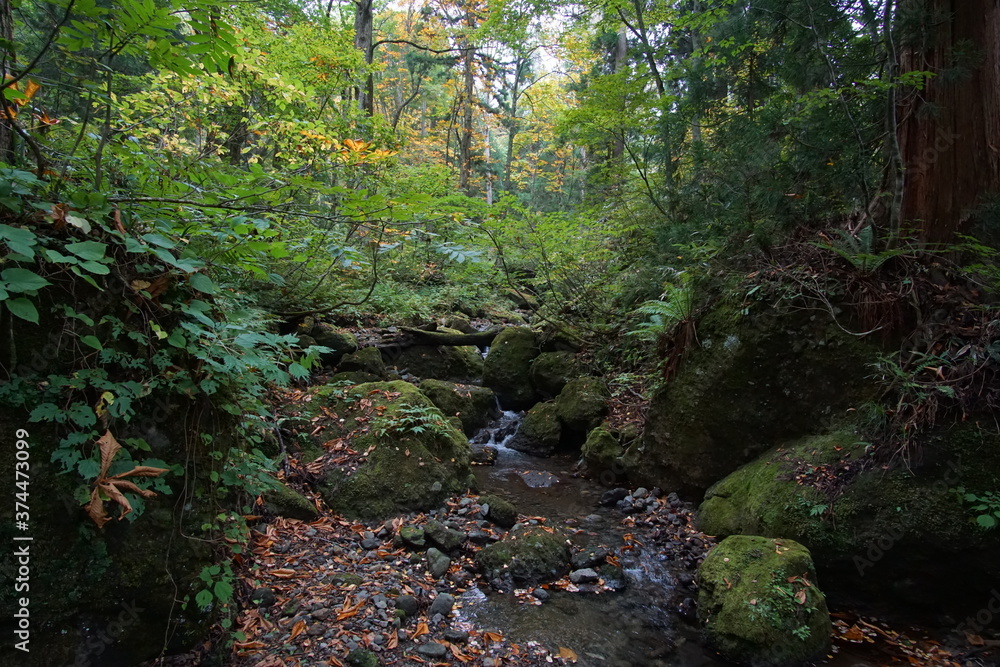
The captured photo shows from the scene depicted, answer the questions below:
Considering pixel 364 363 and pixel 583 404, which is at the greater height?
pixel 364 363

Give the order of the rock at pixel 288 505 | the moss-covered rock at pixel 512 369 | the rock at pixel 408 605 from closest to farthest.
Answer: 1. the rock at pixel 408 605
2. the rock at pixel 288 505
3. the moss-covered rock at pixel 512 369

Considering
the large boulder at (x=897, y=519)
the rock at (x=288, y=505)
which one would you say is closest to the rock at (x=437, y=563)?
the rock at (x=288, y=505)

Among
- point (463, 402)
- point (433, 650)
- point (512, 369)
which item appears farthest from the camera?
point (512, 369)

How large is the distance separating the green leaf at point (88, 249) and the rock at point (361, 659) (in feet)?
9.92

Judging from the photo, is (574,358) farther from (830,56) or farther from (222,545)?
(222,545)

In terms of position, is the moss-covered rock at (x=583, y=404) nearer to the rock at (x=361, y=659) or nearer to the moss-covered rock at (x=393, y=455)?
the moss-covered rock at (x=393, y=455)

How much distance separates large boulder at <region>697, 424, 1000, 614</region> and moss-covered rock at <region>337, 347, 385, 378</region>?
6.46 metres

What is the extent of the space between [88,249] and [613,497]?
6.46m

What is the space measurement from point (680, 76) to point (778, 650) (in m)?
8.89

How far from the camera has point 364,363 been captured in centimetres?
889

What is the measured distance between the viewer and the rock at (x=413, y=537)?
16.7ft

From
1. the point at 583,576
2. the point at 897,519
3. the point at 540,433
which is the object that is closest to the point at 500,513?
the point at 583,576

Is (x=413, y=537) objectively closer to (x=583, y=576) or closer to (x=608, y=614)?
(x=583, y=576)

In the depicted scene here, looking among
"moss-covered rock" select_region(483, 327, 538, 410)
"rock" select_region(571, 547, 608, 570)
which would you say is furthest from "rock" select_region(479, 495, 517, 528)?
"moss-covered rock" select_region(483, 327, 538, 410)
